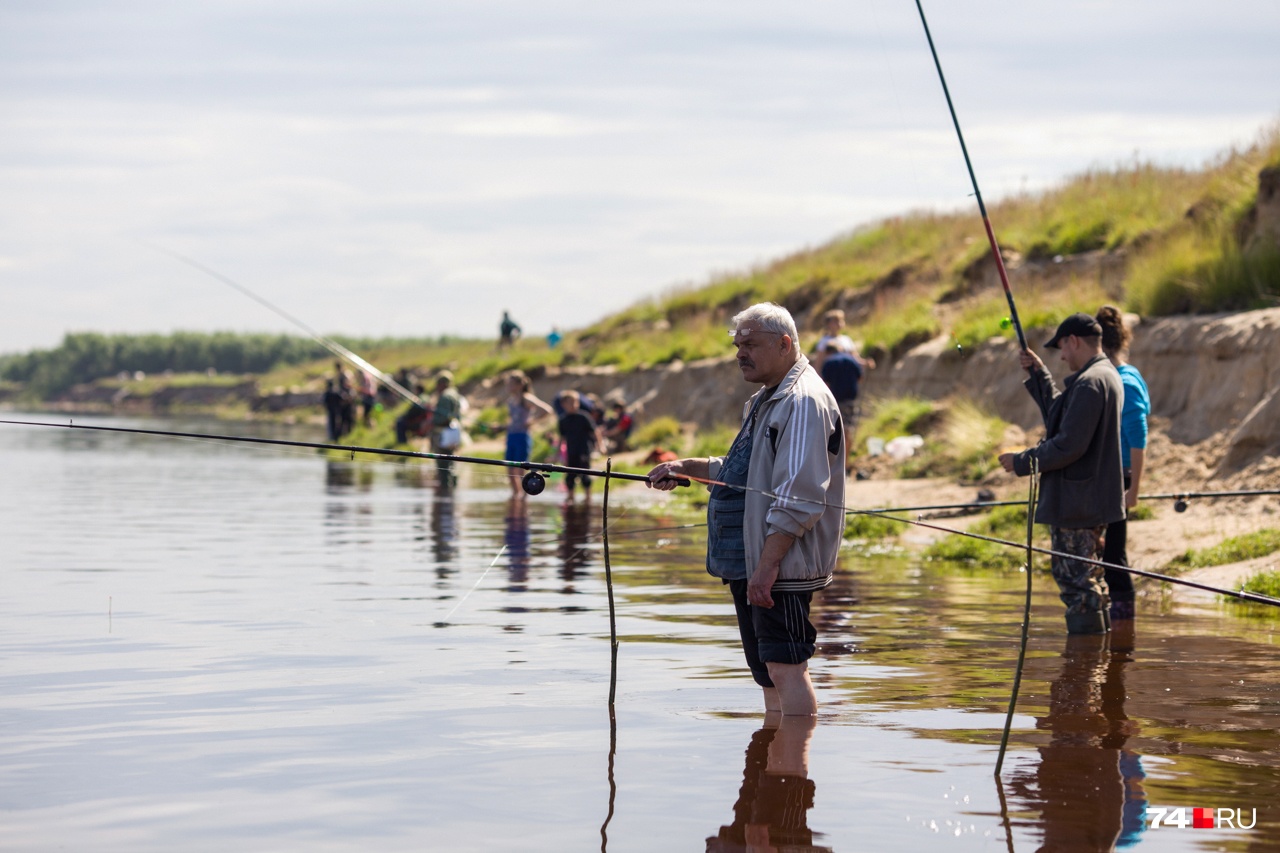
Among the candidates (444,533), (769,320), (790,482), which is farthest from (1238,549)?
(444,533)

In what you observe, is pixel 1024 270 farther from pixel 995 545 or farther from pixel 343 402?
pixel 343 402

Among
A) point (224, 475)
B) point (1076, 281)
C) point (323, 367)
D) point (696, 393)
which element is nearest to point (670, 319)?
point (696, 393)

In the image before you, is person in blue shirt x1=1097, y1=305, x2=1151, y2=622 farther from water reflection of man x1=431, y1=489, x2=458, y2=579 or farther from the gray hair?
water reflection of man x1=431, y1=489, x2=458, y2=579

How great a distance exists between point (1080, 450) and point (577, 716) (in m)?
3.27

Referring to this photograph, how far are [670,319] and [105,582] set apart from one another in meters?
32.3

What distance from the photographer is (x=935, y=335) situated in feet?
88.7

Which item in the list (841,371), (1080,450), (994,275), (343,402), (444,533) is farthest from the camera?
(343,402)

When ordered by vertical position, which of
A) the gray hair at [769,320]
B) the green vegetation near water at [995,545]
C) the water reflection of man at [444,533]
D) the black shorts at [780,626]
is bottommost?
the water reflection of man at [444,533]

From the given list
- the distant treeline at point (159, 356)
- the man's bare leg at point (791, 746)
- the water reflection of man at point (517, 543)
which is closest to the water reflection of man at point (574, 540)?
the water reflection of man at point (517, 543)

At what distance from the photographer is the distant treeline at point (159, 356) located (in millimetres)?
141500

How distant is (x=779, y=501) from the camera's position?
21.2ft

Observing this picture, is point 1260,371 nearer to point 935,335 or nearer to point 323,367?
point 935,335

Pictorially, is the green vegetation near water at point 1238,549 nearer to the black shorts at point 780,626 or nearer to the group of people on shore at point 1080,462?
the group of people on shore at point 1080,462

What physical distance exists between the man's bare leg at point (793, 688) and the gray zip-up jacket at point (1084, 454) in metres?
2.73
